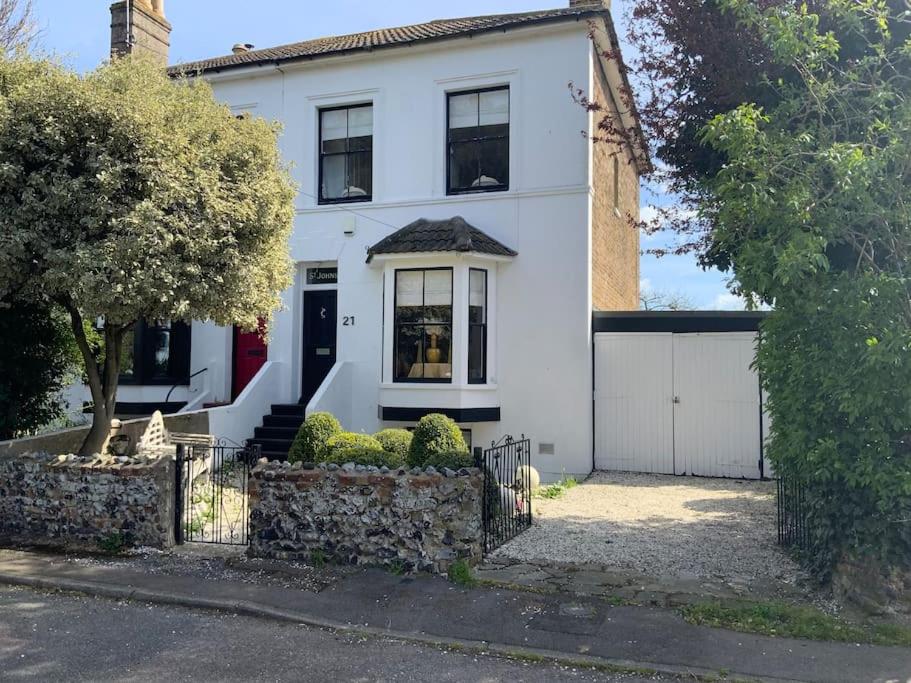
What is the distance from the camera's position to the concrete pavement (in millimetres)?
4949

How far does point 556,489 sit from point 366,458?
433 cm

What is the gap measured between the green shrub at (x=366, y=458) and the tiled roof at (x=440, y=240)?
16.6 feet

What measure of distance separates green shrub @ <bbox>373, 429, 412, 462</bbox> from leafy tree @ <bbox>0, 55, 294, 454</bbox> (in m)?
2.61

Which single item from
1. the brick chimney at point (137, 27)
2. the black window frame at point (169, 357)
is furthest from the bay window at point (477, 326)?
the brick chimney at point (137, 27)

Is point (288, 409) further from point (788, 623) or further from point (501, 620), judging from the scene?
point (788, 623)

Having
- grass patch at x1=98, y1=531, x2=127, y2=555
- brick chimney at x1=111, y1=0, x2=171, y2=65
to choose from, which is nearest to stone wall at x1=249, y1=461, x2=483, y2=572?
grass patch at x1=98, y1=531, x2=127, y2=555

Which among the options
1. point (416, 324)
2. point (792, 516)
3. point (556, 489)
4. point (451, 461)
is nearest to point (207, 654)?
point (451, 461)

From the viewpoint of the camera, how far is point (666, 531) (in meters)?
8.48

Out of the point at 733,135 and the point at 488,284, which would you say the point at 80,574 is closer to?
the point at 733,135

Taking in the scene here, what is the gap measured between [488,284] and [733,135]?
7313 mm

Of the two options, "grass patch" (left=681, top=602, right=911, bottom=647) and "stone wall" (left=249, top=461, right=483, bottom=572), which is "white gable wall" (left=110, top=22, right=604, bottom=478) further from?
"grass patch" (left=681, top=602, right=911, bottom=647)

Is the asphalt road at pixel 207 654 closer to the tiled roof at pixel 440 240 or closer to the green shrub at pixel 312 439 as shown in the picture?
the green shrub at pixel 312 439

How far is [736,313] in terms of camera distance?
1234 cm

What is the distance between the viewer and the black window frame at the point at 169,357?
14914 mm
